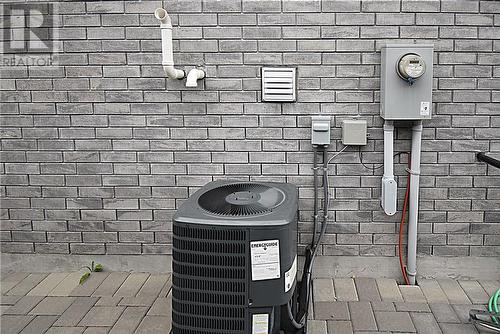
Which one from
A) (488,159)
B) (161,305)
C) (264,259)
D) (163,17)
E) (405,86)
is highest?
(163,17)

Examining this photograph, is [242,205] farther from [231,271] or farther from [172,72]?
[172,72]

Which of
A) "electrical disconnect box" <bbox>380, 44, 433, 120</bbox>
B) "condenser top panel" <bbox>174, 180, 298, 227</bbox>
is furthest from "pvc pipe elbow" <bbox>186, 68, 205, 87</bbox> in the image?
"electrical disconnect box" <bbox>380, 44, 433, 120</bbox>

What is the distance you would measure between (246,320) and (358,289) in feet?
3.76

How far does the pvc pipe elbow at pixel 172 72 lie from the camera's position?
3.13 m

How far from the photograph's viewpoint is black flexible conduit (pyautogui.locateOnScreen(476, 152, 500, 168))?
303 centimetres

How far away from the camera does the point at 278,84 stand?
3.25m

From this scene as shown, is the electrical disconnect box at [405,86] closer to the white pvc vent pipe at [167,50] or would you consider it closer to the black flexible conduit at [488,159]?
the black flexible conduit at [488,159]

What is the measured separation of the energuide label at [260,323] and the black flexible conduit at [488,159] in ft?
5.50

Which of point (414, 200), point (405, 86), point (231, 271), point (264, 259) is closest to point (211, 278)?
point (231, 271)

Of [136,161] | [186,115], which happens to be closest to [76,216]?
[136,161]

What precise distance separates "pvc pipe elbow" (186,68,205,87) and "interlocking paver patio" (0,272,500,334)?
4.28 feet

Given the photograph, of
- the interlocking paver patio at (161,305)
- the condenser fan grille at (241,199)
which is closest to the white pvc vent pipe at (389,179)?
the interlocking paver patio at (161,305)

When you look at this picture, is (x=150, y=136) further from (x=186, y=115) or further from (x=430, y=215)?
(x=430, y=215)

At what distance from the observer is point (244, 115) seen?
3.31 metres
